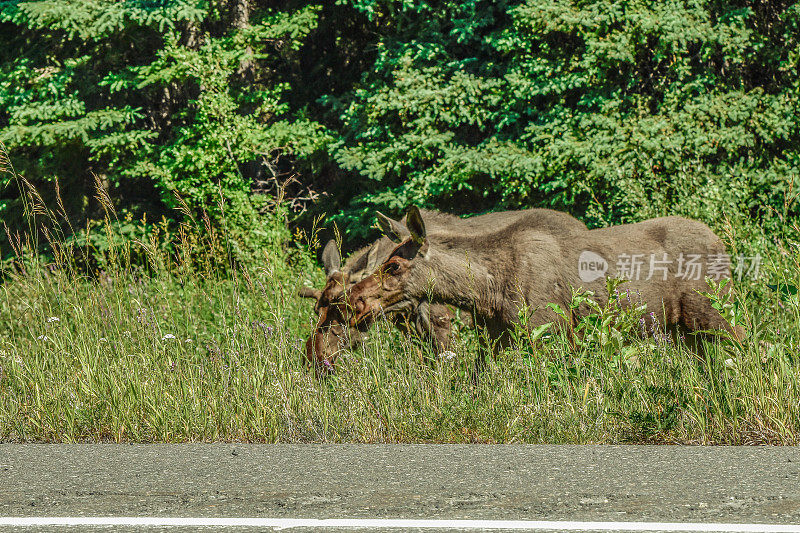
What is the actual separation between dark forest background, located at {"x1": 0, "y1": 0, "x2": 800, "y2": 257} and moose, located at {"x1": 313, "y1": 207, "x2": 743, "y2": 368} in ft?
10.1

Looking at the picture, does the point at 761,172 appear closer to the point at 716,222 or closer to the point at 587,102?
the point at 716,222

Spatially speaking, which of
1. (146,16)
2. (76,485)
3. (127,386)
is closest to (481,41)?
(146,16)

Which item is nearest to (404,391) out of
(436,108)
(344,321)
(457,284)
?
(344,321)

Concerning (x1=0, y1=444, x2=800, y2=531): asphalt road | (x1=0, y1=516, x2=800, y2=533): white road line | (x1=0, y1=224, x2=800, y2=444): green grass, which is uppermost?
(x1=0, y1=516, x2=800, y2=533): white road line

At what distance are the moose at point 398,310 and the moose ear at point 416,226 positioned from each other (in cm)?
10

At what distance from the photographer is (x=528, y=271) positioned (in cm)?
731

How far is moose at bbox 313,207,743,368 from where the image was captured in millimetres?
7242

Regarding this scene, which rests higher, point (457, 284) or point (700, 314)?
point (457, 284)

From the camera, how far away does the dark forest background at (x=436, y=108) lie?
1209cm

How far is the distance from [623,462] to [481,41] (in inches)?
400

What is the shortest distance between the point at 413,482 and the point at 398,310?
124 inches

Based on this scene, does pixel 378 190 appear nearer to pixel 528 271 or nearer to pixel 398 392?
pixel 528 271

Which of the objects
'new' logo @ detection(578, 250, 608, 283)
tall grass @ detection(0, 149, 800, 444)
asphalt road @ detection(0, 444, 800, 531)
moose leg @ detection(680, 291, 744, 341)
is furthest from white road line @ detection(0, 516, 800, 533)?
moose leg @ detection(680, 291, 744, 341)

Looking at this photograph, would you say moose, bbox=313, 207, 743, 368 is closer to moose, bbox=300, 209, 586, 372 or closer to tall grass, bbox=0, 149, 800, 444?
moose, bbox=300, 209, 586, 372
